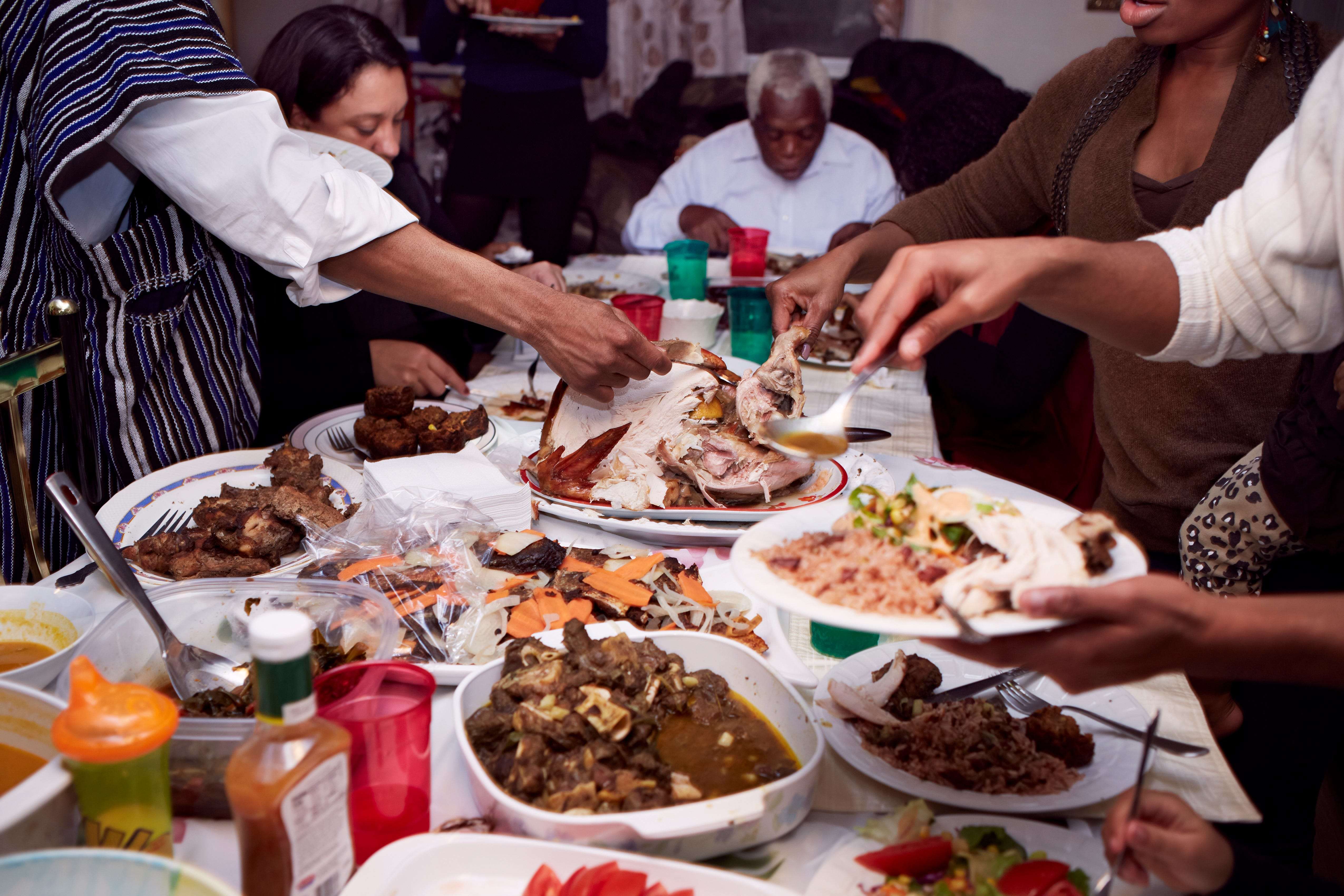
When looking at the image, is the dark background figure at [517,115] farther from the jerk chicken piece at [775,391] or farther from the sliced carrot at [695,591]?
the sliced carrot at [695,591]

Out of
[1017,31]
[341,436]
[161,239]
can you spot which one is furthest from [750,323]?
[1017,31]

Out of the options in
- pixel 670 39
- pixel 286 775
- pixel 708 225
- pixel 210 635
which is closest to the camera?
pixel 286 775

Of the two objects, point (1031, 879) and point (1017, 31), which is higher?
point (1017, 31)

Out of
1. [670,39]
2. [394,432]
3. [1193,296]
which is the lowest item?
[394,432]

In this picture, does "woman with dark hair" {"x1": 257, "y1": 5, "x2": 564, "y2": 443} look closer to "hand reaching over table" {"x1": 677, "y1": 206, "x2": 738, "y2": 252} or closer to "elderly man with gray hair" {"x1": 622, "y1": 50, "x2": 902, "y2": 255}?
"hand reaching over table" {"x1": 677, "y1": 206, "x2": 738, "y2": 252}

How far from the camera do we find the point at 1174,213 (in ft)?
8.16

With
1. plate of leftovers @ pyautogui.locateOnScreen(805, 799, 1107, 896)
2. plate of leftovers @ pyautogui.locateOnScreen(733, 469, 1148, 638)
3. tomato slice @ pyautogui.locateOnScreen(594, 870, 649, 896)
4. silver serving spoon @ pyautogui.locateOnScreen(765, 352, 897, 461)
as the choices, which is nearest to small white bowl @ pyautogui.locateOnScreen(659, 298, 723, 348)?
silver serving spoon @ pyautogui.locateOnScreen(765, 352, 897, 461)

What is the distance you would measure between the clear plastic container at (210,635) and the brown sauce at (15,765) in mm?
92

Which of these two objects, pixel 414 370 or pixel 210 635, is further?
pixel 414 370

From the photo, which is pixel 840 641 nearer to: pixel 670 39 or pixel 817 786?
pixel 817 786

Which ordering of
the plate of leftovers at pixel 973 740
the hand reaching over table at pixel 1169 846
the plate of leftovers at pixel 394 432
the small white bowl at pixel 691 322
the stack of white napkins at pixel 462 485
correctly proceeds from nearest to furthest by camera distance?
the hand reaching over table at pixel 1169 846 < the plate of leftovers at pixel 973 740 < the stack of white napkins at pixel 462 485 < the plate of leftovers at pixel 394 432 < the small white bowl at pixel 691 322

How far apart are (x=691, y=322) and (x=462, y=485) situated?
5.03 ft

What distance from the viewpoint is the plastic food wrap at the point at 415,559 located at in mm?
1629

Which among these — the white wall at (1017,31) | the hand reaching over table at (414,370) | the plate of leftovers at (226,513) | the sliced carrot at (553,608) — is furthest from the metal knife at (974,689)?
the white wall at (1017,31)
